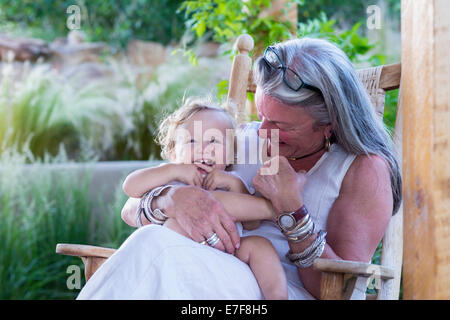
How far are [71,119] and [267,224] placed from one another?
316cm

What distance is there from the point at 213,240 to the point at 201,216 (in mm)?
87

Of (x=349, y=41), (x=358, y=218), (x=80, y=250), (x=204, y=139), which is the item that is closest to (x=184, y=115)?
(x=204, y=139)

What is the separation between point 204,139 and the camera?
1899 mm

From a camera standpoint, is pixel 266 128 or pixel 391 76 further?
pixel 391 76

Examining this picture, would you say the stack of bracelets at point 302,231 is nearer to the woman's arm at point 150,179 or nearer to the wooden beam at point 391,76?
the woman's arm at point 150,179

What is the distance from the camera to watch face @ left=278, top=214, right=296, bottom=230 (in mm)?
1675

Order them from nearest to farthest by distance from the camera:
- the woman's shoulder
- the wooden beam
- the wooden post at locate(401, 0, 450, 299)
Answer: the wooden post at locate(401, 0, 450, 299) < the woman's shoulder < the wooden beam

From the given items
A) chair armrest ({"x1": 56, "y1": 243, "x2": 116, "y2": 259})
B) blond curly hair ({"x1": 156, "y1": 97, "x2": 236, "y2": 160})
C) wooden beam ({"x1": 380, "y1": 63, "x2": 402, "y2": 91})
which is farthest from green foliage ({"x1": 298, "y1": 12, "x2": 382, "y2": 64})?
chair armrest ({"x1": 56, "y1": 243, "x2": 116, "y2": 259})

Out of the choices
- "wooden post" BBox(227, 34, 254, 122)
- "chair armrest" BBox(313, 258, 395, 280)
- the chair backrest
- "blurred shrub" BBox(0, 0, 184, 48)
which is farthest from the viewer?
"blurred shrub" BBox(0, 0, 184, 48)

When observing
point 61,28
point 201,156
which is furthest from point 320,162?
point 61,28

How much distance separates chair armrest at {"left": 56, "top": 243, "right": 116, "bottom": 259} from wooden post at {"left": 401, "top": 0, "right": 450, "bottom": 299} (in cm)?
104

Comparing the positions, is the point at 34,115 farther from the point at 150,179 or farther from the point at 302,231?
the point at 302,231

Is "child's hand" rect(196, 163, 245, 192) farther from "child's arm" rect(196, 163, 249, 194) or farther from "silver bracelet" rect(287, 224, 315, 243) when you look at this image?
"silver bracelet" rect(287, 224, 315, 243)

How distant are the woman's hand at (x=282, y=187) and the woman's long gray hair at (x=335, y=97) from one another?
0.24m
